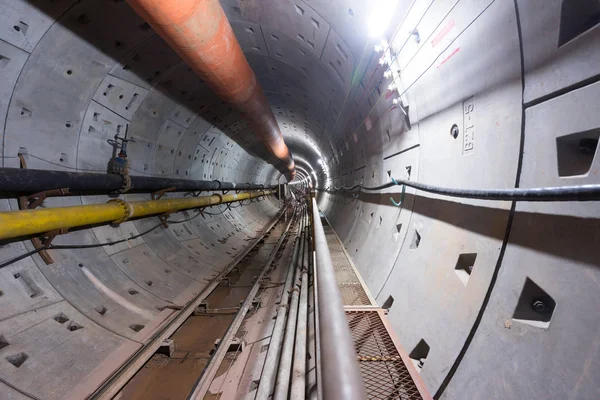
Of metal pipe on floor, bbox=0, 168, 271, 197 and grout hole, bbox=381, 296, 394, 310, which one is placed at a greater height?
metal pipe on floor, bbox=0, 168, 271, 197

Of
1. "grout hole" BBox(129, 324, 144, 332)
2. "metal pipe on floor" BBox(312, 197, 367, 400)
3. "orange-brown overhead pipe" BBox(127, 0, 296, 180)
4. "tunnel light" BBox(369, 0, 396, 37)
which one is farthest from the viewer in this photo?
"grout hole" BBox(129, 324, 144, 332)

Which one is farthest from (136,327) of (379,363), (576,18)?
(576,18)

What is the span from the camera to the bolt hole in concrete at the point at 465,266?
1.92m

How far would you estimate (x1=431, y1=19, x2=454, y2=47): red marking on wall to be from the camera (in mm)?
2187

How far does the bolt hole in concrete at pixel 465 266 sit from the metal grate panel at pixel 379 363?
Result: 74cm

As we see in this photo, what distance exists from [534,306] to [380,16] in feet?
9.86

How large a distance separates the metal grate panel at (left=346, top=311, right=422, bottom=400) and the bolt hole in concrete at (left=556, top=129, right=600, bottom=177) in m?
1.52

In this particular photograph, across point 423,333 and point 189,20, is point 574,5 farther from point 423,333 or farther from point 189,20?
point 189,20

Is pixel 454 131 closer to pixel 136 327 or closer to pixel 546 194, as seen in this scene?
pixel 546 194

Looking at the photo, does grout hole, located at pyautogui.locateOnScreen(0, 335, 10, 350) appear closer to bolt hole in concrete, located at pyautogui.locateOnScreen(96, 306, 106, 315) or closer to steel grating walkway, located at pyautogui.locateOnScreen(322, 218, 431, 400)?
bolt hole in concrete, located at pyautogui.locateOnScreen(96, 306, 106, 315)

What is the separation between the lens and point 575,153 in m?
1.34

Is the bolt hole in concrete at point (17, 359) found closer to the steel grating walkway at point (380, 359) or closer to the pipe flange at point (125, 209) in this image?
the pipe flange at point (125, 209)

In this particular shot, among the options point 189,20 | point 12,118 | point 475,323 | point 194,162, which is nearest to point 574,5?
point 475,323

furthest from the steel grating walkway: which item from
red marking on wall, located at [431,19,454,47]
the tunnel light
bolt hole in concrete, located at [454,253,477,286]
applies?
the tunnel light
